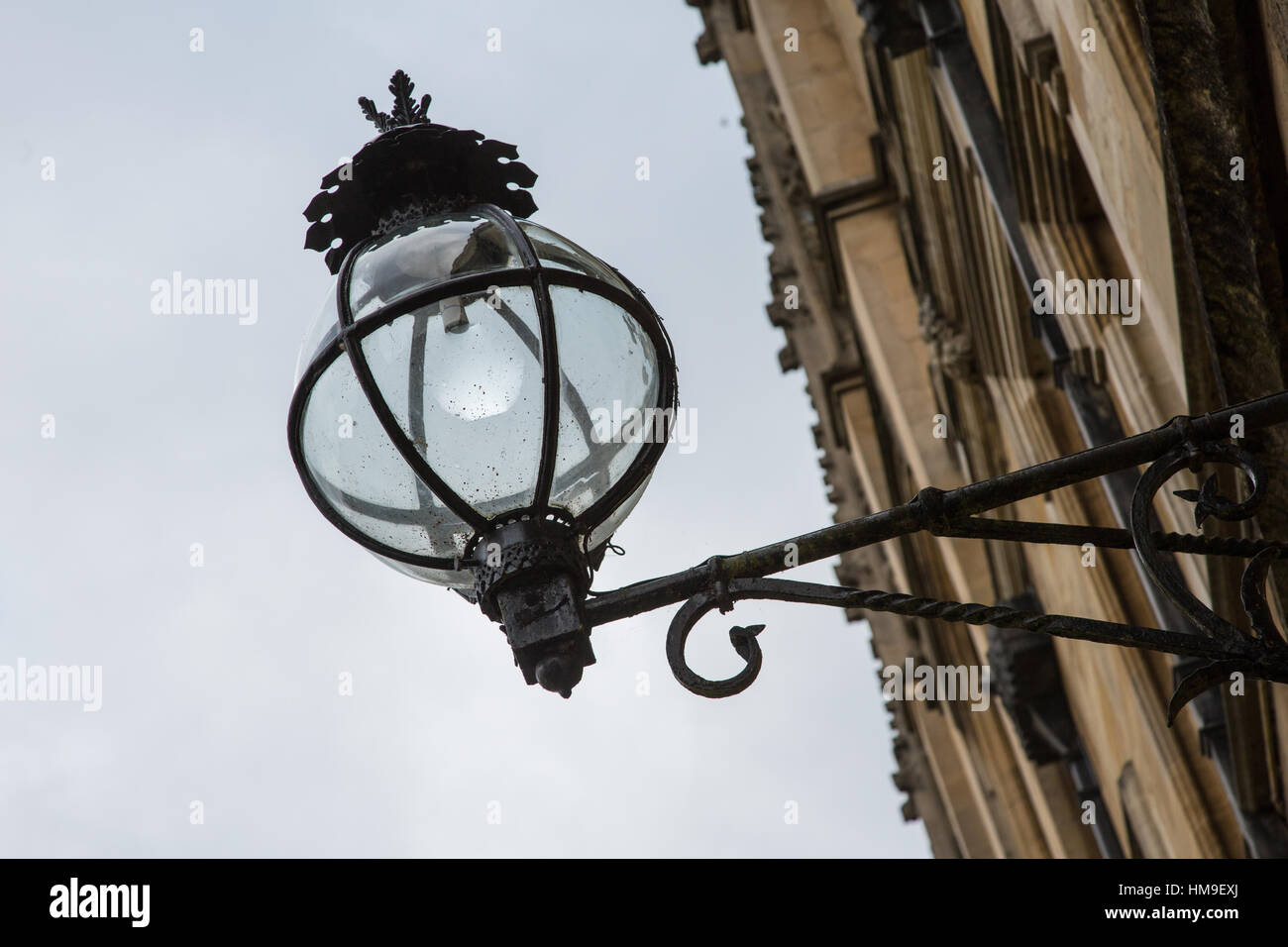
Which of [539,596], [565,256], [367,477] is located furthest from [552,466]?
[565,256]

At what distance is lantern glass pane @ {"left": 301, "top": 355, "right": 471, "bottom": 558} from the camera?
332 cm

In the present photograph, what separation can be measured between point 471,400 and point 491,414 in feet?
0.17

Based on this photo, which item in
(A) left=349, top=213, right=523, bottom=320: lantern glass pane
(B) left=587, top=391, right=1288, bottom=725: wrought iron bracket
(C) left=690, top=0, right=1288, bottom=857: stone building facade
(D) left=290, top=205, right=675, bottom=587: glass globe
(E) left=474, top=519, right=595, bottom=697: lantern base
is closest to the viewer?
(B) left=587, top=391, right=1288, bottom=725: wrought iron bracket

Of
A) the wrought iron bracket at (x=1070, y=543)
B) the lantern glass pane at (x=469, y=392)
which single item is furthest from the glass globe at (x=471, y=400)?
the wrought iron bracket at (x=1070, y=543)

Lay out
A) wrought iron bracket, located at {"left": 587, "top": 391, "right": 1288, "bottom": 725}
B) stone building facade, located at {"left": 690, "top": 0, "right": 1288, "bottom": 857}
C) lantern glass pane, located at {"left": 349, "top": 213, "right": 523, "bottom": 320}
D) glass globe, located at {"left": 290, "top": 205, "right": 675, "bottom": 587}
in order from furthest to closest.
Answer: stone building facade, located at {"left": 690, "top": 0, "right": 1288, "bottom": 857}
lantern glass pane, located at {"left": 349, "top": 213, "right": 523, "bottom": 320}
glass globe, located at {"left": 290, "top": 205, "right": 675, "bottom": 587}
wrought iron bracket, located at {"left": 587, "top": 391, "right": 1288, "bottom": 725}

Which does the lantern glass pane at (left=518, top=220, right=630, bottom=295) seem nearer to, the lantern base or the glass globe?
the glass globe

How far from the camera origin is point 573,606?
321 centimetres

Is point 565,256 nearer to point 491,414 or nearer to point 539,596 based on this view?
point 491,414

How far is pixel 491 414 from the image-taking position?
3.28m

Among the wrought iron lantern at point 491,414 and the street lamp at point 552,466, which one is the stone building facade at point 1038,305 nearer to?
the street lamp at point 552,466

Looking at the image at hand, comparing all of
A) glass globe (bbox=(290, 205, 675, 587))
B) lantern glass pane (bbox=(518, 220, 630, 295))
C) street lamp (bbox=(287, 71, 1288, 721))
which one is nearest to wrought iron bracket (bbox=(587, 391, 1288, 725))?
street lamp (bbox=(287, 71, 1288, 721))

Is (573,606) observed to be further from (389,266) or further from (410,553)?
(389,266)
